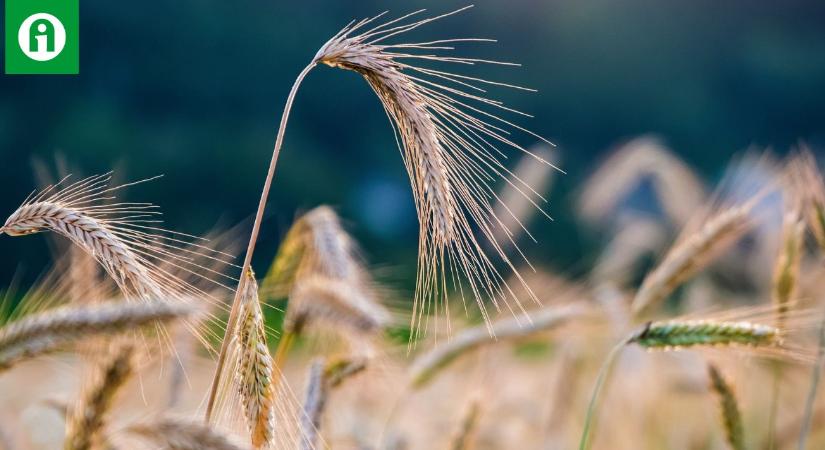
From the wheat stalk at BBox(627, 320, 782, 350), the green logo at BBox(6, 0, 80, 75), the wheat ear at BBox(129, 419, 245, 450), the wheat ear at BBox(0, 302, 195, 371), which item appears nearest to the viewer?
the wheat ear at BBox(0, 302, 195, 371)

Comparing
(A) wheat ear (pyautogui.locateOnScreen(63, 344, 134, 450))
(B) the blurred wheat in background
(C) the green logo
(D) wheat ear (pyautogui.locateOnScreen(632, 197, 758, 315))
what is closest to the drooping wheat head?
(B) the blurred wheat in background

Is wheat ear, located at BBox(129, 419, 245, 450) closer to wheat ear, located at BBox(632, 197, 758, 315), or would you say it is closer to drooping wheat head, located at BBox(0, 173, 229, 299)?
drooping wheat head, located at BBox(0, 173, 229, 299)

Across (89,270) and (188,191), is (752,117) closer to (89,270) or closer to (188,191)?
(188,191)

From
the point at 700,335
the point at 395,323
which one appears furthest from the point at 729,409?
the point at 395,323

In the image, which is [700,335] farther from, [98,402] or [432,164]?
[98,402]

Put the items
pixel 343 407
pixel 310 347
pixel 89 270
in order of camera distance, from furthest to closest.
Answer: pixel 343 407, pixel 310 347, pixel 89 270

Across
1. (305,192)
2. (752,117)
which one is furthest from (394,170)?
(752,117)

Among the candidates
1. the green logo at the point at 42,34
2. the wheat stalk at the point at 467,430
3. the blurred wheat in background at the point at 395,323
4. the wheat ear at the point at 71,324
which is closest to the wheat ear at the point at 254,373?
the blurred wheat in background at the point at 395,323
